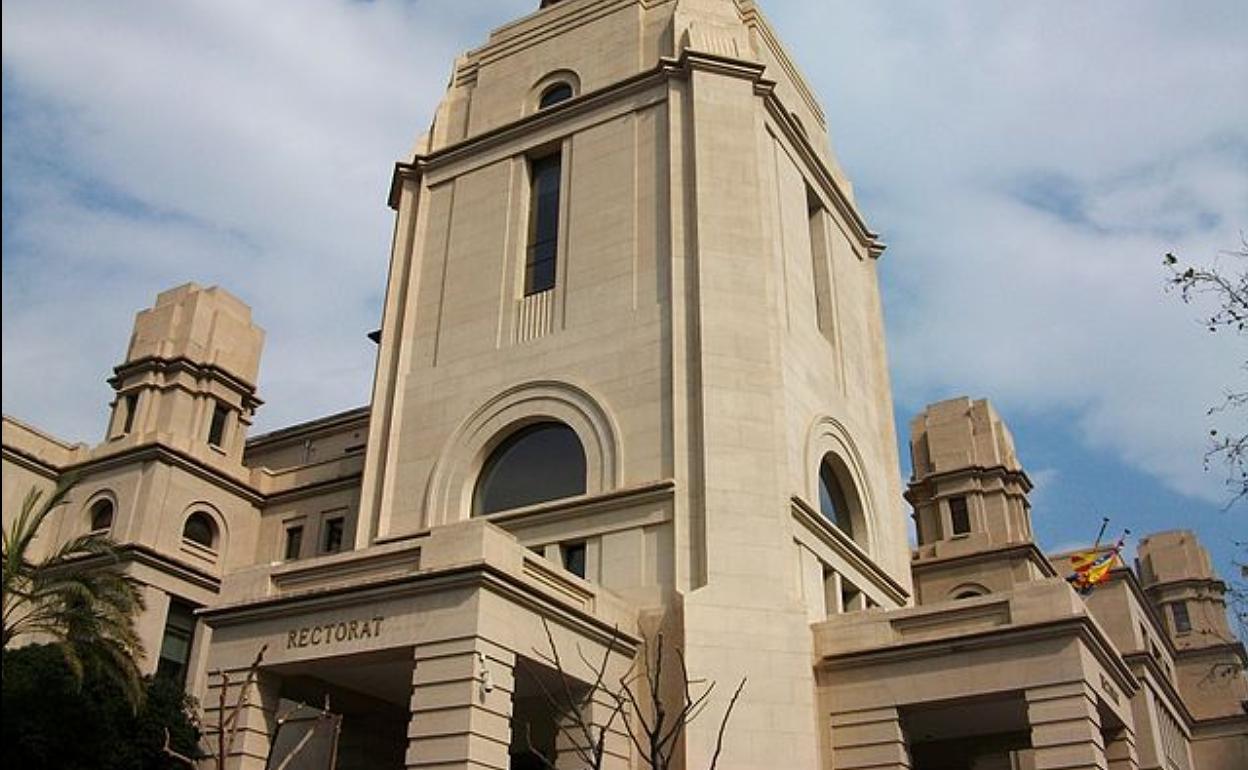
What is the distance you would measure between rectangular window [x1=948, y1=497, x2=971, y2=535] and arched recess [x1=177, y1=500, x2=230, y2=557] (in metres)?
30.9

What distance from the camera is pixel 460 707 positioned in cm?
2153

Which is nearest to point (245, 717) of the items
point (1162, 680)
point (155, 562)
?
point (155, 562)

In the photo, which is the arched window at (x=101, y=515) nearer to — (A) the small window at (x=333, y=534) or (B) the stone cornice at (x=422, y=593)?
(A) the small window at (x=333, y=534)

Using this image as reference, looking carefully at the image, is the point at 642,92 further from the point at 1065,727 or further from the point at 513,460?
the point at 1065,727

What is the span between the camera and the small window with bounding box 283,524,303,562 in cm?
4428

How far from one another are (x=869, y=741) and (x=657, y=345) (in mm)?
11103

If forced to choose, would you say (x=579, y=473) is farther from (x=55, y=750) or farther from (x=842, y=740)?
(x=55, y=750)

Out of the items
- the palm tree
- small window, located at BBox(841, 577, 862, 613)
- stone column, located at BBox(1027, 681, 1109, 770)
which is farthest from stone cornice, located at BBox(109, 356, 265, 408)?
stone column, located at BBox(1027, 681, 1109, 770)

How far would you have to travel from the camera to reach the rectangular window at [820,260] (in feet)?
124

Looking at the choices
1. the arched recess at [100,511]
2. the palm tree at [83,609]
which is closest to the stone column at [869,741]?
the palm tree at [83,609]

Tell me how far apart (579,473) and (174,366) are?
20705 mm

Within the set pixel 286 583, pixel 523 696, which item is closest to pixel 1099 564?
pixel 523 696

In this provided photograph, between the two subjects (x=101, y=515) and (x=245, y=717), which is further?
(x=101, y=515)

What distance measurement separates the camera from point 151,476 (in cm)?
4106
